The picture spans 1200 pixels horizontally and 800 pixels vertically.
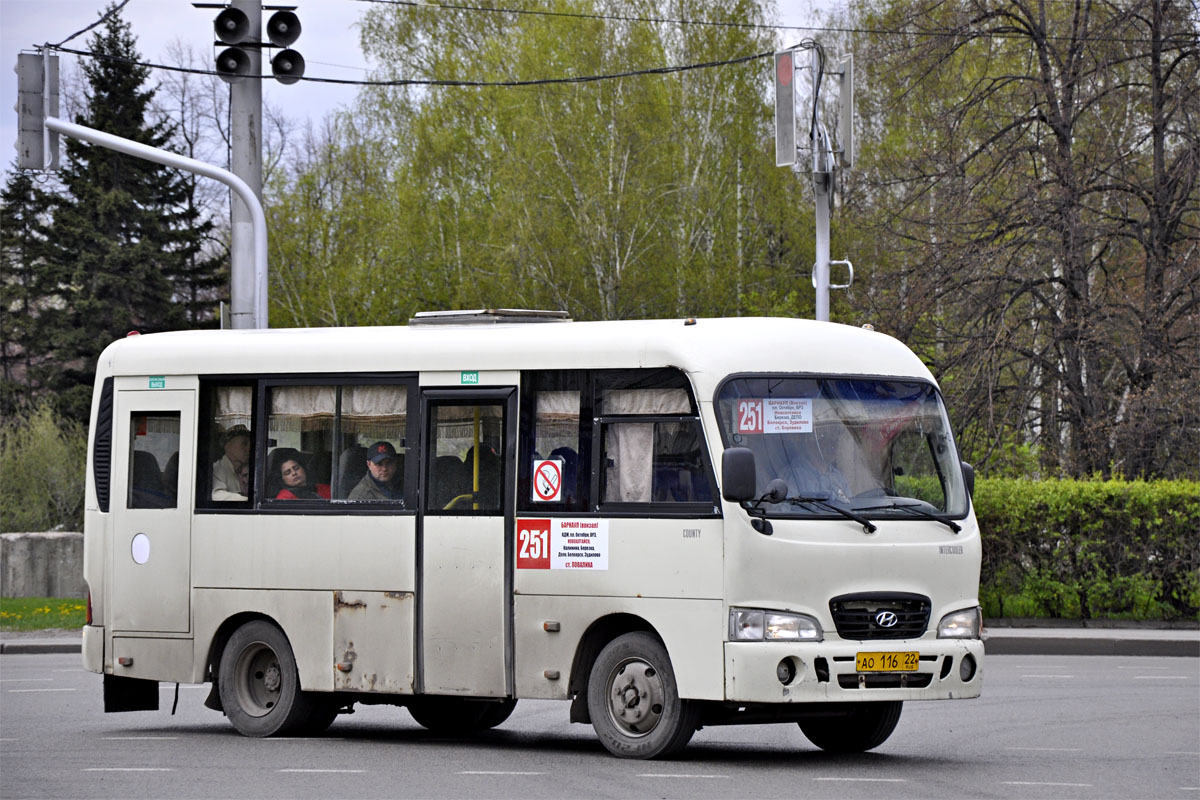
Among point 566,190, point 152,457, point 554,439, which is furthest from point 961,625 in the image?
A: point 566,190

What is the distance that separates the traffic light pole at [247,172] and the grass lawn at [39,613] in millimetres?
6877

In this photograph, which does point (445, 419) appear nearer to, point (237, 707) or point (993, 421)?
point (237, 707)

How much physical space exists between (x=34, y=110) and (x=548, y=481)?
8954 millimetres

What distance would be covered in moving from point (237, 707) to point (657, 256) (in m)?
35.3

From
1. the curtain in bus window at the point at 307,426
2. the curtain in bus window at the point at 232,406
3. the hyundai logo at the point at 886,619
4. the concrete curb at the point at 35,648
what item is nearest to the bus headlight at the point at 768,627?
the hyundai logo at the point at 886,619

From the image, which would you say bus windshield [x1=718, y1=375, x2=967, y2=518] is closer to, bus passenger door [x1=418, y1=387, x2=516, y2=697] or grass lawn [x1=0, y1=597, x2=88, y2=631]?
bus passenger door [x1=418, y1=387, x2=516, y2=697]

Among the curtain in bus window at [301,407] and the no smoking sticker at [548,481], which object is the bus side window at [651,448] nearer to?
the no smoking sticker at [548,481]

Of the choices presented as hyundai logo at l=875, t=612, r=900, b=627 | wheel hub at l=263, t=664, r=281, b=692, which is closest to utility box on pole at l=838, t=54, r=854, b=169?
wheel hub at l=263, t=664, r=281, b=692

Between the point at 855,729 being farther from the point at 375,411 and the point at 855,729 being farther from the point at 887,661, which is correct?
the point at 375,411

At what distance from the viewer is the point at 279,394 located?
1377cm

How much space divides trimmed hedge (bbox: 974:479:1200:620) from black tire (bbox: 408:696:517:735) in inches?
446

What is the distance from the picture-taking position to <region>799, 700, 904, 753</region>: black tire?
12383mm

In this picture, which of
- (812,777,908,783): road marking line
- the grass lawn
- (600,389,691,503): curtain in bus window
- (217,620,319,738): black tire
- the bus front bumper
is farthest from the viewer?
the grass lawn

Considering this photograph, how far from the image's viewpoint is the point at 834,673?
36.9ft
